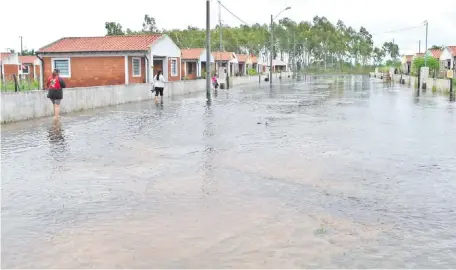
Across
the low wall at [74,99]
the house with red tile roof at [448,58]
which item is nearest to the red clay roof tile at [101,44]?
the low wall at [74,99]

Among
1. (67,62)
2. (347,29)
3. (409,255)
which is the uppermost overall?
(347,29)

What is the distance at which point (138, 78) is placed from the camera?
38.6 m

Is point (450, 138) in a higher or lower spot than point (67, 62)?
lower

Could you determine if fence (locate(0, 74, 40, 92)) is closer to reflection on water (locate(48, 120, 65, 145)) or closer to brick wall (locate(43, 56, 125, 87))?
brick wall (locate(43, 56, 125, 87))

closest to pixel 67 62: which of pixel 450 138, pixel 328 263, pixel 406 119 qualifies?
pixel 406 119

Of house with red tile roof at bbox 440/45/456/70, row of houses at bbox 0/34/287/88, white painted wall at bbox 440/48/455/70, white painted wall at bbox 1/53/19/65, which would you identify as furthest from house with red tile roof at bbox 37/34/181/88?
white painted wall at bbox 440/48/455/70

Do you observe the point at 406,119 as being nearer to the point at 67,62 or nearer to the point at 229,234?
the point at 229,234

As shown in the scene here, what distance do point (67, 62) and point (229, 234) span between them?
34082mm

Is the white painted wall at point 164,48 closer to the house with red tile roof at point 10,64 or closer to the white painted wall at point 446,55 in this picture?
the house with red tile roof at point 10,64

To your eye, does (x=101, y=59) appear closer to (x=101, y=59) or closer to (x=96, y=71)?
(x=101, y=59)

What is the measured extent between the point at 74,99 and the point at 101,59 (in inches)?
601

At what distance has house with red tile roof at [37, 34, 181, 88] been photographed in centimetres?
3688

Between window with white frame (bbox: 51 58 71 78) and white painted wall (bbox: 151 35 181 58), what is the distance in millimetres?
5921

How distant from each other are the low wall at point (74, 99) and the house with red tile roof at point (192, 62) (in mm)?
21481
